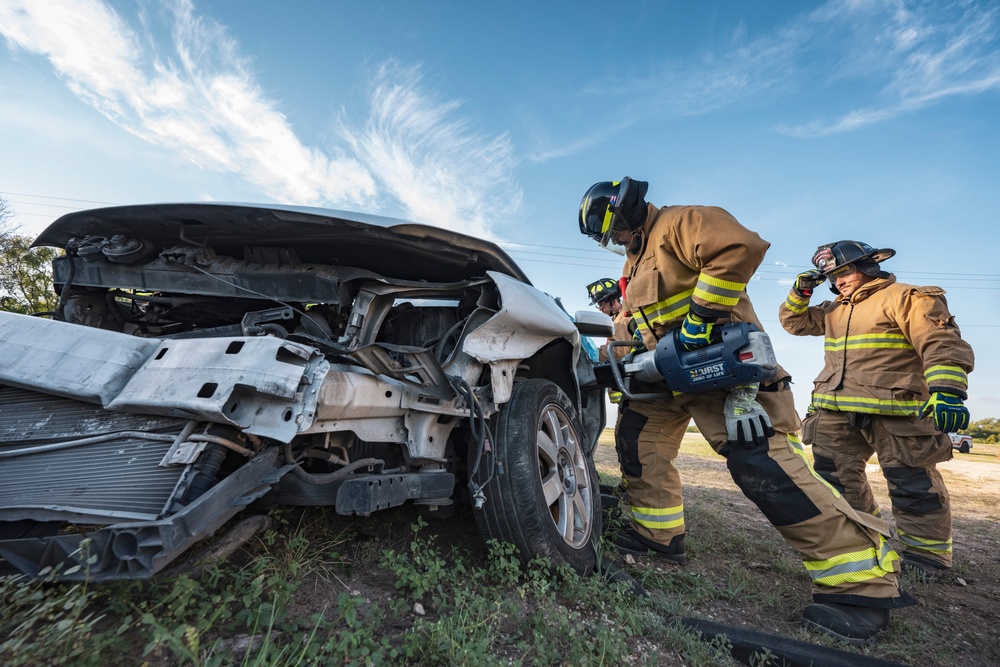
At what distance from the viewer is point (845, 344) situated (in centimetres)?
395

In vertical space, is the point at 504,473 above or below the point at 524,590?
above

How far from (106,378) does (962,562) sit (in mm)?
4947

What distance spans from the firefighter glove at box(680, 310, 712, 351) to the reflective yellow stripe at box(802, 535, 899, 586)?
1105mm

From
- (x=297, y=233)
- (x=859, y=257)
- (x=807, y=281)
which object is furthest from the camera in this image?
(x=807, y=281)

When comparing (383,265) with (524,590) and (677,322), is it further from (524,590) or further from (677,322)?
(677,322)

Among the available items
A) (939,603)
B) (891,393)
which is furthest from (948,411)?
(939,603)

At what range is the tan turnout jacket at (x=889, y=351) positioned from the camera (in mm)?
3184

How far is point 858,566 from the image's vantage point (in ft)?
7.35

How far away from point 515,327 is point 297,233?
2.94ft

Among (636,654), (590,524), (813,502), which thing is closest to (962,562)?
(813,502)

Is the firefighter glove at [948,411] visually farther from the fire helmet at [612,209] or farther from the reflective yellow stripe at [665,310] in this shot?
the fire helmet at [612,209]

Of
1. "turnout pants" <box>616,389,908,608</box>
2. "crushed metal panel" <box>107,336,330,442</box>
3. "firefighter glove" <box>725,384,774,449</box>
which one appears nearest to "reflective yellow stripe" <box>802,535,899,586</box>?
"turnout pants" <box>616,389,908,608</box>

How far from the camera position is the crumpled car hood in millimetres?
1697

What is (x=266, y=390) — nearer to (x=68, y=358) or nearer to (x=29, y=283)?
(x=68, y=358)
